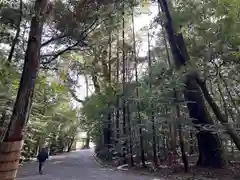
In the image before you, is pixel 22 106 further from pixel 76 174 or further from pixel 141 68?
pixel 141 68

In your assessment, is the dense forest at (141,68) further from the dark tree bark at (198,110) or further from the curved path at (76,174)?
the curved path at (76,174)

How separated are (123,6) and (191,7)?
205cm

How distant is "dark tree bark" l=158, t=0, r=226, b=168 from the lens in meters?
9.57

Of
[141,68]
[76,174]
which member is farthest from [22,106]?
[141,68]

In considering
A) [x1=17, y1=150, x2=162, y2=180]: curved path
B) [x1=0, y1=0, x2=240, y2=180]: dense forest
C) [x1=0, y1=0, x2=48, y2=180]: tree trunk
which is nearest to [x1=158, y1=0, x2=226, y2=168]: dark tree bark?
[x1=0, y1=0, x2=240, y2=180]: dense forest

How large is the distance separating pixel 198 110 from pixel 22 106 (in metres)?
8.42

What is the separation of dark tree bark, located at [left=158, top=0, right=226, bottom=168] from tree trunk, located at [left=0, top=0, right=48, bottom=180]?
6523 millimetres

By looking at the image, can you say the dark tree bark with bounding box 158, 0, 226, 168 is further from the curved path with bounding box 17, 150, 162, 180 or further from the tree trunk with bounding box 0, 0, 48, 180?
the tree trunk with bounding box 0, 0, 48, 180

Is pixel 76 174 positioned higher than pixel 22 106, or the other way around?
pixel 22 106

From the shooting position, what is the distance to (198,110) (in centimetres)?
1028

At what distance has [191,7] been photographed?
7.61 m

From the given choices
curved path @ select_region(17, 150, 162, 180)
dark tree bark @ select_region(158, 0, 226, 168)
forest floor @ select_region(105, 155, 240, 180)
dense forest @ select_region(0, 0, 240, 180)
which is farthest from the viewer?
dark tree bark @ select_region(158, 0, 226, 168)

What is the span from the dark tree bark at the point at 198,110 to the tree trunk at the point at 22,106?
6.52 meters

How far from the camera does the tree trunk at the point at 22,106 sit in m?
2.75
